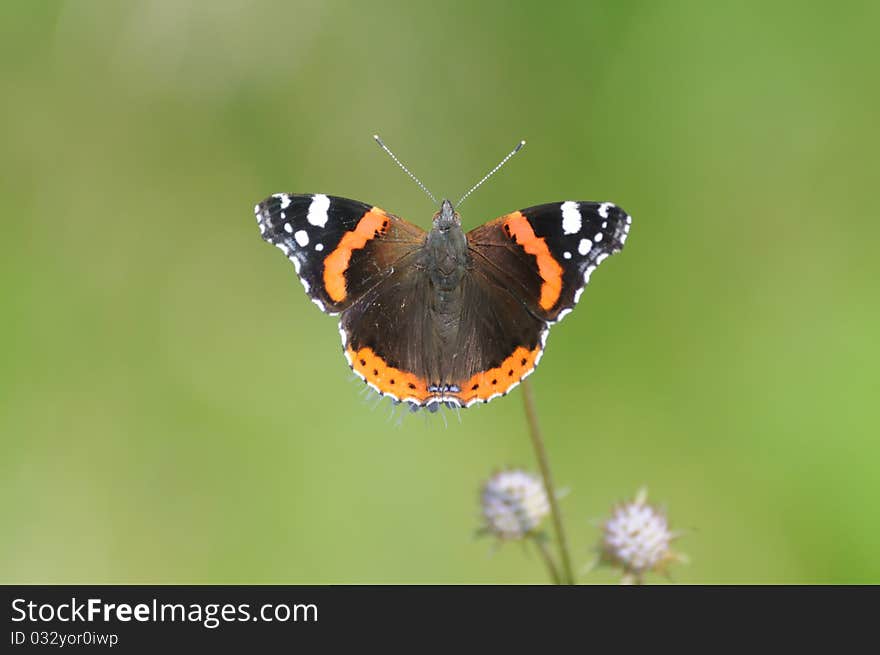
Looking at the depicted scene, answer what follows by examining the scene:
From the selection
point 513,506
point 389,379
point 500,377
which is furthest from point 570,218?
point 513,506

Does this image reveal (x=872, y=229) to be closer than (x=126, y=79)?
Yes

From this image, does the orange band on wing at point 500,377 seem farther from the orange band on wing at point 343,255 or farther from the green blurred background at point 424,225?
the green blurred background at point 424,225

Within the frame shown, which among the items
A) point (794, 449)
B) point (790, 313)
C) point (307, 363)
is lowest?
point (794, 449)

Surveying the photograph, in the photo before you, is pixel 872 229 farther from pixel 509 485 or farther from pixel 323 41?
pixel 323 41

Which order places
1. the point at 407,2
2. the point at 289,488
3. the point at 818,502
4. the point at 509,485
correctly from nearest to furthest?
1. the point at 509,485
2. the point at 818,502
3. the point at 289,488
4. the point at 407,2

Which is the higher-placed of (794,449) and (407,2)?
(407,2)

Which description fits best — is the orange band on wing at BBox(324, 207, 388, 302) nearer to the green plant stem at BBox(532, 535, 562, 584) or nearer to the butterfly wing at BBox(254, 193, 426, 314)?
the butterfly wing at BBox(254, 193, 426, 314)

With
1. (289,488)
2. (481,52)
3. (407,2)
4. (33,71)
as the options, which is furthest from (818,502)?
(33,71)
